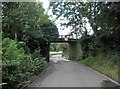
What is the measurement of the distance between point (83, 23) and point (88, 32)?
2.51m

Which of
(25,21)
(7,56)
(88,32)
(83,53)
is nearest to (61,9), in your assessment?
(88,32)

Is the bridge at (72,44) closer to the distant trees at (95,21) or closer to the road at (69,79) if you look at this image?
the distant trees at (95,21)

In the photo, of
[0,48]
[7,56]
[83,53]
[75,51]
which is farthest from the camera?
[75,51]

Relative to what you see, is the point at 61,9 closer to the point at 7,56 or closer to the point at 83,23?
the point at 83,23

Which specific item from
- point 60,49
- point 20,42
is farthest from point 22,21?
point 60,49

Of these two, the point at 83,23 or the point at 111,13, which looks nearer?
the point at 111,13

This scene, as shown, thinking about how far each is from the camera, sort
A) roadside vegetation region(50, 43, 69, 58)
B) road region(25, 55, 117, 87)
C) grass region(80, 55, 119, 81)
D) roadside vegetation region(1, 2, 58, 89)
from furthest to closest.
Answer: roadside vegetation region(50, 43, 69, 58) < grass region(80, 55, 119, 81) < road region(25, 55, 117, 87) < roadside vegetation region(1, 2, 58, 89)

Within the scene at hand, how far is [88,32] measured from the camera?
48.0 meters

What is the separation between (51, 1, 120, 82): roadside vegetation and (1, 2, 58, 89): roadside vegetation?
545 cm

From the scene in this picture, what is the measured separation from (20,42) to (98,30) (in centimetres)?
1406

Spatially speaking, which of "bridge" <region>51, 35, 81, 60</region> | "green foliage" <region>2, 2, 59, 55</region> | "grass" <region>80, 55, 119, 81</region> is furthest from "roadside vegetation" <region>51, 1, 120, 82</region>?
"bridge" <region>51, 35, 81, 60</region>

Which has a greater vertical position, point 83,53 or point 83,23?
point 83,23

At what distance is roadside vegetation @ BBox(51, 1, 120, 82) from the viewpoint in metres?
19.9

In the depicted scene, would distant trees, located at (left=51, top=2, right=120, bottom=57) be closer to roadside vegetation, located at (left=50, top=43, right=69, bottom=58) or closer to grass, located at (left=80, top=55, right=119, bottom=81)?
grass, located at (left=80, top=55, right=119, bottom=81)
